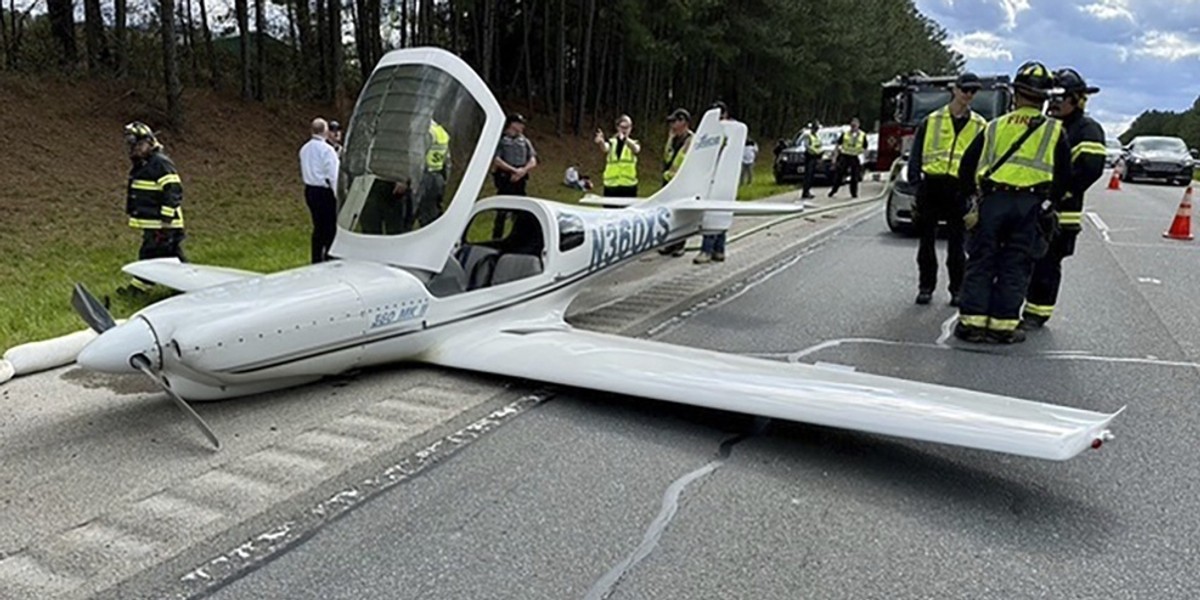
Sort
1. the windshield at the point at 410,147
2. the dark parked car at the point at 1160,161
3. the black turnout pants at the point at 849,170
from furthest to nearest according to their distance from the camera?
the dark parked car at the point at 1160,161 < the black turnout pants at the point at 849,170 < the windshield at the point at 410,147

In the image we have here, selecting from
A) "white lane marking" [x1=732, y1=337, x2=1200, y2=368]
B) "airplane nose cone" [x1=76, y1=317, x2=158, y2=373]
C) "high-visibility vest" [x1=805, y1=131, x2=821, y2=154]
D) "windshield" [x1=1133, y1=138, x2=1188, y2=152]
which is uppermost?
"windshield" [x1=1133, y1=138, x2=1188, y2=152]

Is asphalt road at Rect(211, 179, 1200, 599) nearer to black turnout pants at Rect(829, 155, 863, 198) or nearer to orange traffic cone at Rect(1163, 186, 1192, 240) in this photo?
orange traffic cone at Rect(1163, 186, 1192, 240)

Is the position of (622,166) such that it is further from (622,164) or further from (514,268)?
(514,268)

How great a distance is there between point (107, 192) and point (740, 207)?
9670 mm

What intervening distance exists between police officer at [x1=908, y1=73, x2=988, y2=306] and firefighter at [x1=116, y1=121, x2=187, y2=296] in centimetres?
675

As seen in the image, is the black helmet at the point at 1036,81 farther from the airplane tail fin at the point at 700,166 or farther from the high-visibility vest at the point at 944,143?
the airplane tail fin at the point at 700,166

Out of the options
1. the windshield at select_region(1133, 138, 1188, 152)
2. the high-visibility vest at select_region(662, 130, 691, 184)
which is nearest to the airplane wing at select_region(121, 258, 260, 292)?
the high-visibility vest at select_region(662, 130, 691, 184)

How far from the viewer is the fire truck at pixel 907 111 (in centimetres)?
1226

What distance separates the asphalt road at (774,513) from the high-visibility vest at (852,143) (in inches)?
541

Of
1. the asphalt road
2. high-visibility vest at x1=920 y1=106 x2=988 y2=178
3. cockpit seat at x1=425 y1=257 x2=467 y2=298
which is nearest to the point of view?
the asphalt road

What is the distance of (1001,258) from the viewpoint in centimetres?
596

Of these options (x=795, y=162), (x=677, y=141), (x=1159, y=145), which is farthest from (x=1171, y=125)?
(x=677, y=141)

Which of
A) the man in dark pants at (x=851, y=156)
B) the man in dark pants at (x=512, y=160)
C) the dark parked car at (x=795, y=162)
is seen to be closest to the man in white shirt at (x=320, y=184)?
the man in dark pants at (x=512, y=160)

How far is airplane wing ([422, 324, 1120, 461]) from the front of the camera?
347cm
